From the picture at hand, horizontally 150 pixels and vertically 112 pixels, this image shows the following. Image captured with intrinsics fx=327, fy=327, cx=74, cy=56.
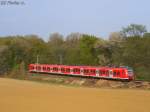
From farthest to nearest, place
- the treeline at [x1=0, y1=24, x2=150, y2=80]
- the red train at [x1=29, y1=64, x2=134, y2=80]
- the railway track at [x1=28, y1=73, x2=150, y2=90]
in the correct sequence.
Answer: the treeline at [x1=0, y1=24, x2=150, y2=80] → the red train at [x1=29, y1=64, x2=134, y2=80] → the railway track at [x1=28, y1=73, x2=150, y2=90]

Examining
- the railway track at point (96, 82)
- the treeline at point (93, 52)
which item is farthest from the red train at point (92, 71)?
the treeline at point (93, 52)

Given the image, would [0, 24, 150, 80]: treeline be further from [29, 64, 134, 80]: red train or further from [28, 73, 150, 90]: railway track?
[28, 73, 150, 90]: railway track

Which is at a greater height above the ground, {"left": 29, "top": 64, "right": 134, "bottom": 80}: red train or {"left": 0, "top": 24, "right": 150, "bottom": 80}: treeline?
{"left": 0, "top": 24, "right": 150, "bottom": 80}: treeline

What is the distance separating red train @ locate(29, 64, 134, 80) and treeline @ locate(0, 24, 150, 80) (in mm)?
4143

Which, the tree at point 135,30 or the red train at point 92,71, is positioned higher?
the tree at point 135,30

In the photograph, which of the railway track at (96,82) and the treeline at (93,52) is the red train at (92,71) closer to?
the railway track at (96,82)

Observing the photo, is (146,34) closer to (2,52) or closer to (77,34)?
(2,52)

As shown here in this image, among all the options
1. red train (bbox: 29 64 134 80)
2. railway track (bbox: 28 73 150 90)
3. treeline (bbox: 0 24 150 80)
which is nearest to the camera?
railway track (bbox: 28 73 150 90)

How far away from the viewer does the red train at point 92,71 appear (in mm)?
36250

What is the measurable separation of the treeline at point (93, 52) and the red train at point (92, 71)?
13.6ft

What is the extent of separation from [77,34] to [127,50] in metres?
49.8

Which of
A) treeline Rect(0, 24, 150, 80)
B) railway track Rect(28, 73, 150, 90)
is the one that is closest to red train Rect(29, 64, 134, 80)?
railway track Rect(28, 73, 150, 90)

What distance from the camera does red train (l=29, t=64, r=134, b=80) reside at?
36.2 meters

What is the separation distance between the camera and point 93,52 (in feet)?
217
